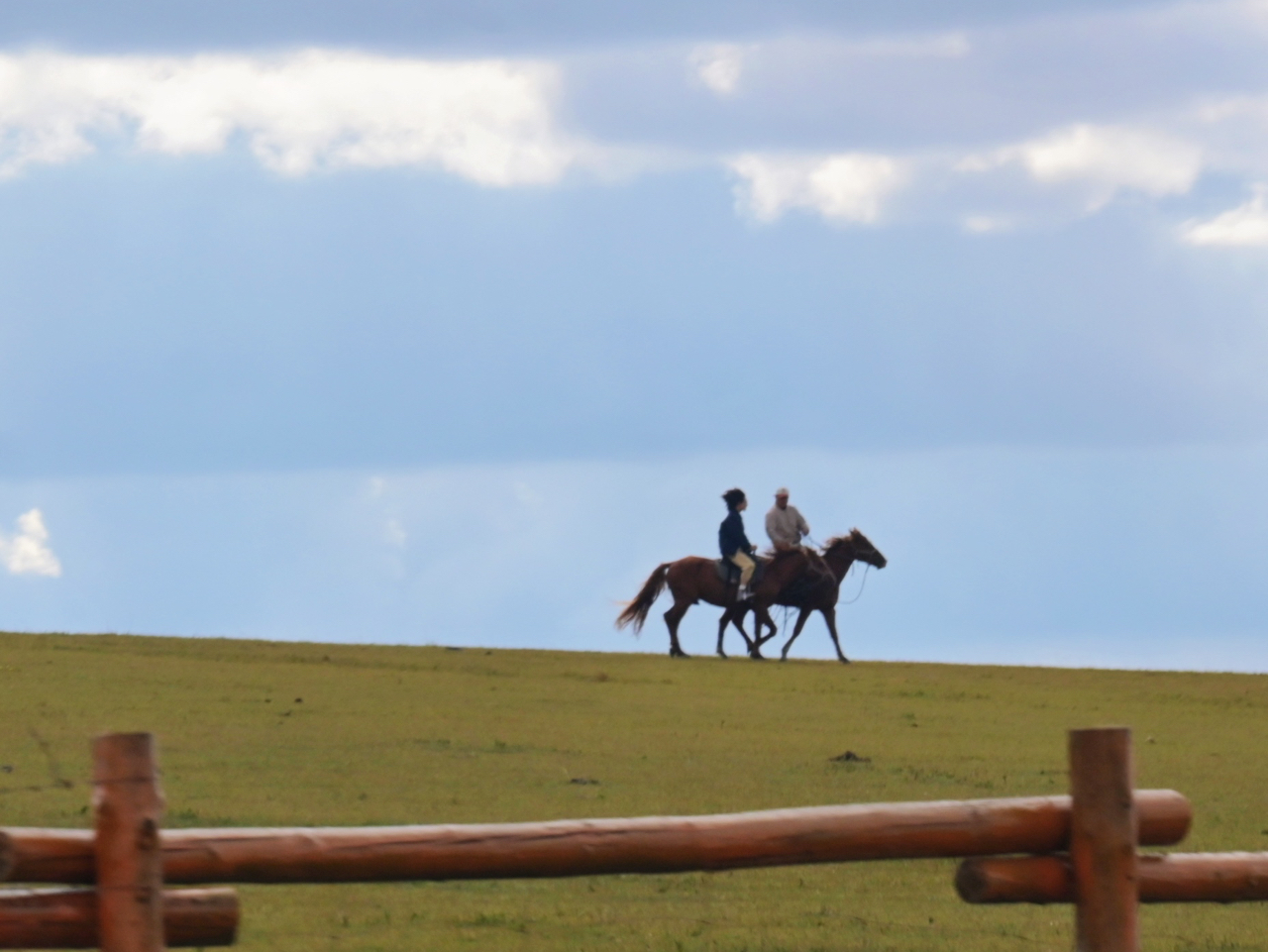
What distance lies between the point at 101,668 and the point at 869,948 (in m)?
14.6

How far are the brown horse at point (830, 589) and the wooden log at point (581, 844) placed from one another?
2173 centimetres

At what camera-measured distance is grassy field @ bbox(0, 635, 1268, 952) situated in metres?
9.26

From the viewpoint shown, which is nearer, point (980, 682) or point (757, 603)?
point (980, 682)

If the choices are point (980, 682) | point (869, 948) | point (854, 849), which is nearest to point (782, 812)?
point (854, 849)

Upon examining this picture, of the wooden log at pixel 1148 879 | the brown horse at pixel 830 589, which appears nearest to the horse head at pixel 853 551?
the brown horse at pixel 830 589

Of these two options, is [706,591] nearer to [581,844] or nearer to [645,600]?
[645,600]

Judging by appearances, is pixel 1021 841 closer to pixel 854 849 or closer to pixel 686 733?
pixel 854 849

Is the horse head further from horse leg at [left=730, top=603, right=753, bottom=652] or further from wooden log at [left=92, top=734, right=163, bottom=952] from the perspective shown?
wooden log at [left=92, top=734, right=163, bottom=952]

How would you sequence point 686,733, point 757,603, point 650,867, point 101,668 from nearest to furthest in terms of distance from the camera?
point 650,867 → point 686,733 → point 101,668 → point 757,603

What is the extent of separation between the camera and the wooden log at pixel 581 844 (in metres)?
5.63

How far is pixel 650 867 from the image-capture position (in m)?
5.93

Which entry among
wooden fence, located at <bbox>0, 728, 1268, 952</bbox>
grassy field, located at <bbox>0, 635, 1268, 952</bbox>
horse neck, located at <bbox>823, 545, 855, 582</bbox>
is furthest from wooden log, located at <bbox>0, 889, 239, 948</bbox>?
horse neck, located at <bbox>823, 545, 855, 582</bbox>

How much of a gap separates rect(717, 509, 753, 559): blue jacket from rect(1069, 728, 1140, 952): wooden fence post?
21.6 metres

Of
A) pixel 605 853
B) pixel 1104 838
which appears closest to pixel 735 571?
pixel 1104 838
